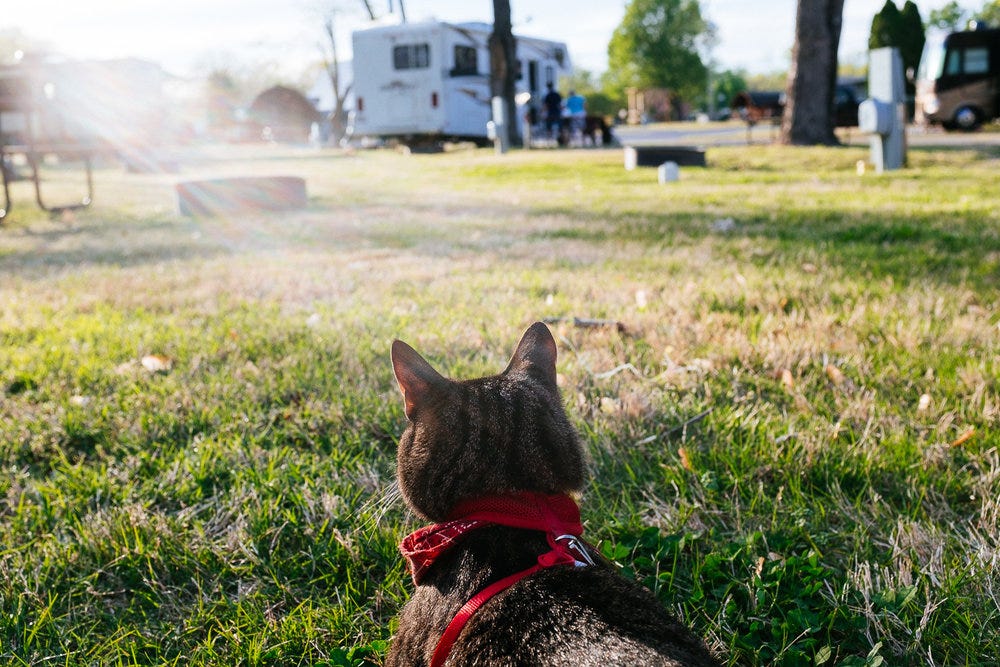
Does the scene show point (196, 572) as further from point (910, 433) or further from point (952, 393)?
point (952, 393)

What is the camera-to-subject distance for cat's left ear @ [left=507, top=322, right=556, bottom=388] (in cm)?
206

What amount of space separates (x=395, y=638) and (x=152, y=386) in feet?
7.84

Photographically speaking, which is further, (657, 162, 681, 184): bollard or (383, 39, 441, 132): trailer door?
(383, 39, 441, 132): trailer door

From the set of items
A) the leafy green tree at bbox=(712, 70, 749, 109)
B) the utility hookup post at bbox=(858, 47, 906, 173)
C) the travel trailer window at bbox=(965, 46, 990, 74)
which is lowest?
the utility hookup post at bbox=(858, 47, 906, 173)

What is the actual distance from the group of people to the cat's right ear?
2640 cm

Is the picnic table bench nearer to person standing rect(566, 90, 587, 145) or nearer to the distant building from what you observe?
person standing rect(566, 90, 587, 145)

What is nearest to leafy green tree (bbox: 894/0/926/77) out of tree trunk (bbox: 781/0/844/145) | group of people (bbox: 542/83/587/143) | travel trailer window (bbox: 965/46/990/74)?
travel trailer window (bbox: 965/46/990/74)

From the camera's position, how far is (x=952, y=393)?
3.12 metres

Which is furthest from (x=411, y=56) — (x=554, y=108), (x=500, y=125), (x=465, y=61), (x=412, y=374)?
(x=412, y=374)

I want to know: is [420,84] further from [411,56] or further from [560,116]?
[560,116]

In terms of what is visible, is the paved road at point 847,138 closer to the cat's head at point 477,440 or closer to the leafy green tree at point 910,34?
the leafy green tree at point 910,34

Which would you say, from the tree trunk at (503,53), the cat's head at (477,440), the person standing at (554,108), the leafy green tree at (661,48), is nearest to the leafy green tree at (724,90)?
the leafy green tree at (661,48)

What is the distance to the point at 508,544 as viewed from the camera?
1.60 m

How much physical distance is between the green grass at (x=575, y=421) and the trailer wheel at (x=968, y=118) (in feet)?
76.4
